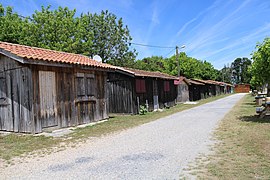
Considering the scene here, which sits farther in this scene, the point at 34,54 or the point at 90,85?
the point at 90,85

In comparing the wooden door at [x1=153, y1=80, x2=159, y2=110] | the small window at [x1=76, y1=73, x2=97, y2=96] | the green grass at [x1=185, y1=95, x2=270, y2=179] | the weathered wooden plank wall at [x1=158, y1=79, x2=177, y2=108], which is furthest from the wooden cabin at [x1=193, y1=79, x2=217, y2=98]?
the green grass at [x1=185, y1=95, x2=270, y2=179]

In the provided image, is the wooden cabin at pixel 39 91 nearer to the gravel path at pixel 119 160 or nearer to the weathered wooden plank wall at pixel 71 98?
the weathered wooden plank wall at pixel 71 98

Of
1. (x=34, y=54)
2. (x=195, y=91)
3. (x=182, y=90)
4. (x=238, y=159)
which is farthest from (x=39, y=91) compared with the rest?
(x=195, y=91)

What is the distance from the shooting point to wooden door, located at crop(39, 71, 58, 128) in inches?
363

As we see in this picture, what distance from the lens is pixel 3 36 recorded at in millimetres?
27891

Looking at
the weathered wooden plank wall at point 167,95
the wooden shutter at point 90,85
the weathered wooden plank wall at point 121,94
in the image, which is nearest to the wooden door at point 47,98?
the wooden shutter at point 90,85

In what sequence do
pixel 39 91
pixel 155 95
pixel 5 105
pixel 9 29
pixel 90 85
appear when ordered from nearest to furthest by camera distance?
pixel 39 91
pixel 5 105
pixel 90 85
pixel 155 95
pixel 9 29

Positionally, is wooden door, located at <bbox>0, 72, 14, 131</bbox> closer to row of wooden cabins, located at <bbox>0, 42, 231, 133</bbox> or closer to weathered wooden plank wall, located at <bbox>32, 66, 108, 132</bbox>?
row of wooden cabins, located at <bbox>0, 42, 231, 133</bbox>

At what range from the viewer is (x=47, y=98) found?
9445 millimetres

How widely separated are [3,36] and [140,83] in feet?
66.1

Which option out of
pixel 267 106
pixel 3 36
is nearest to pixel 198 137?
pixel 267 106

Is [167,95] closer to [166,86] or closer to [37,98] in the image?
[166,86]

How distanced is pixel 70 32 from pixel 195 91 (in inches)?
775

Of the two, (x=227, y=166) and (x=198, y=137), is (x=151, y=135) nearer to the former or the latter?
(x=198, y=137)
